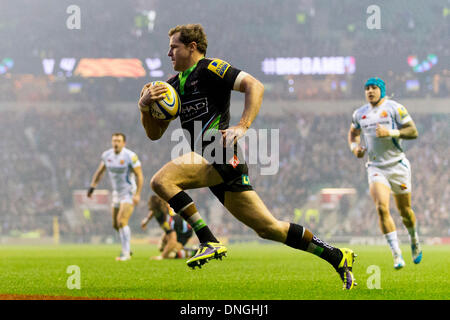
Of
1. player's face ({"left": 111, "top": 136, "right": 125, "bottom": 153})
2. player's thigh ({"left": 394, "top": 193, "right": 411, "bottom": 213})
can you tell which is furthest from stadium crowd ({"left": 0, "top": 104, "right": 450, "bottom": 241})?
player's thigh ({"left": 394, "top": 193, "right": 411, "bottom": 213})

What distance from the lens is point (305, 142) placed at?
33406 mm

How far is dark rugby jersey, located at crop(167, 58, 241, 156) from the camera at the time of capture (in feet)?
18.3

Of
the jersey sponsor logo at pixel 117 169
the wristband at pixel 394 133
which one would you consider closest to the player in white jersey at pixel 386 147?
the wristband at pixel 394 133

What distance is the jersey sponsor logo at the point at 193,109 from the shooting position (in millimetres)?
5629

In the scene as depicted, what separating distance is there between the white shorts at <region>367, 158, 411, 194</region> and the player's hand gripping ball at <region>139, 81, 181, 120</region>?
4.62 meters

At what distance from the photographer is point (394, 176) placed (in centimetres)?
929

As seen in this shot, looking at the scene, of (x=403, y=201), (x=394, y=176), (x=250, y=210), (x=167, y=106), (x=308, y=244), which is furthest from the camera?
(x=403, y=201)

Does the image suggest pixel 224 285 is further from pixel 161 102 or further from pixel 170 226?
pixel 170 226

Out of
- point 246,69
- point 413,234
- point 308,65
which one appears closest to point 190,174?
point 413,234

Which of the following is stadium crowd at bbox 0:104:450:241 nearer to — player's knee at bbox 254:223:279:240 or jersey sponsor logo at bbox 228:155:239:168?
player's knee at bbox 254:223:279:240

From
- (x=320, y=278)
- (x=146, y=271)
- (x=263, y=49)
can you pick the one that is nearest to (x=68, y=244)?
(x=263, y=49)

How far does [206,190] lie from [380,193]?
22.4 meters

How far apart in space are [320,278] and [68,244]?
21.5 m
